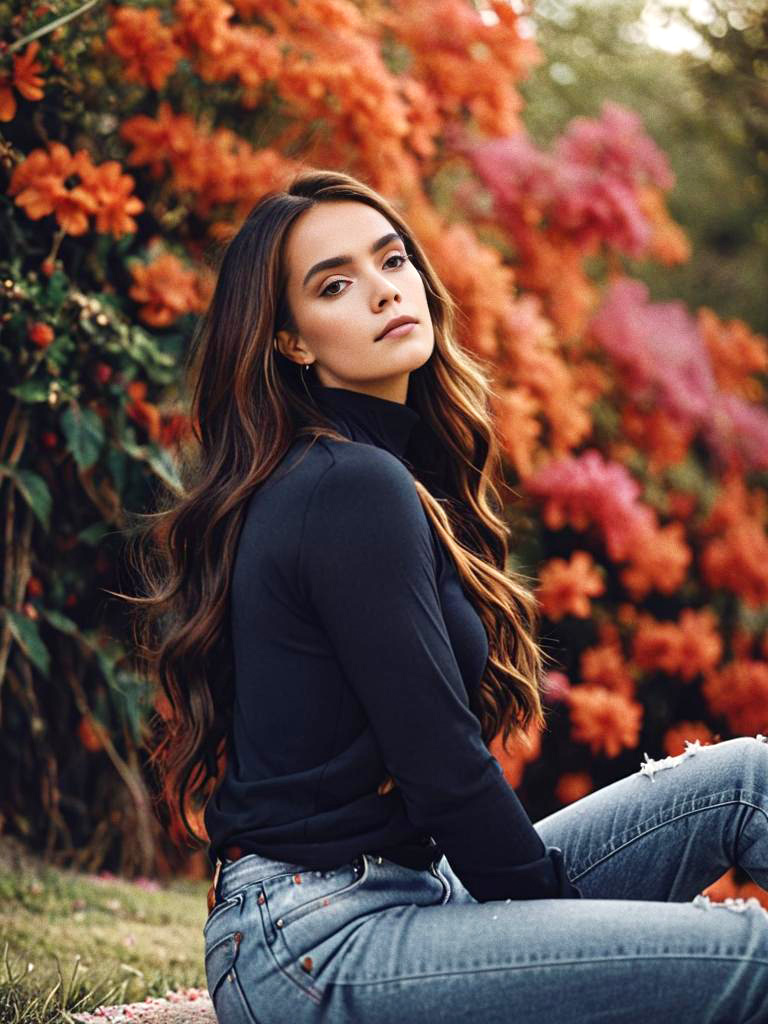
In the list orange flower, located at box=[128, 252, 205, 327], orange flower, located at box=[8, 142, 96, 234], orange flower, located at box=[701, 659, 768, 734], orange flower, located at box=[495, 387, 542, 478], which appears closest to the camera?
orange flower, located at box=[8, 142, 96, 234]

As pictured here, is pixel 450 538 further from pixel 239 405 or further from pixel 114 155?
pixel 114 155

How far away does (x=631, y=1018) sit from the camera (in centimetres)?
134

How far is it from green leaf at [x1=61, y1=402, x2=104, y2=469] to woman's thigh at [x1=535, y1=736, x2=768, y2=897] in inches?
51.7

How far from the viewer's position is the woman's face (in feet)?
5.94

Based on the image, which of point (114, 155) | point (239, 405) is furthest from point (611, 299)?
point (239, 405)

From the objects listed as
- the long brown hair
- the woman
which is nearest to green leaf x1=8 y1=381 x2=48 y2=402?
the long brown hair

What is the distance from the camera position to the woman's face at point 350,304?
181cm

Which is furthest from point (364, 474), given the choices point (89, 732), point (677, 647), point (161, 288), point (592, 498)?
point (677, 647)

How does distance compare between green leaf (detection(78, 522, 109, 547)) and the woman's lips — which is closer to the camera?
the woman's lips

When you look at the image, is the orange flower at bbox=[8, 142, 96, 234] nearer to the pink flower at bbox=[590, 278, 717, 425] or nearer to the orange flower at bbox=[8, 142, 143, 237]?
the orange flower at bbox=[8, 142, 143, 237]

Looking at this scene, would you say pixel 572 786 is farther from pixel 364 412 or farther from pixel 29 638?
pixel 364 412

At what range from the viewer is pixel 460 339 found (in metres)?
3.48

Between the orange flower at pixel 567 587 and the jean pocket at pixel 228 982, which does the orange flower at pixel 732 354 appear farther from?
the jean pocket at pixel 228 982

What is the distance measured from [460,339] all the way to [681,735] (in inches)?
57.8
